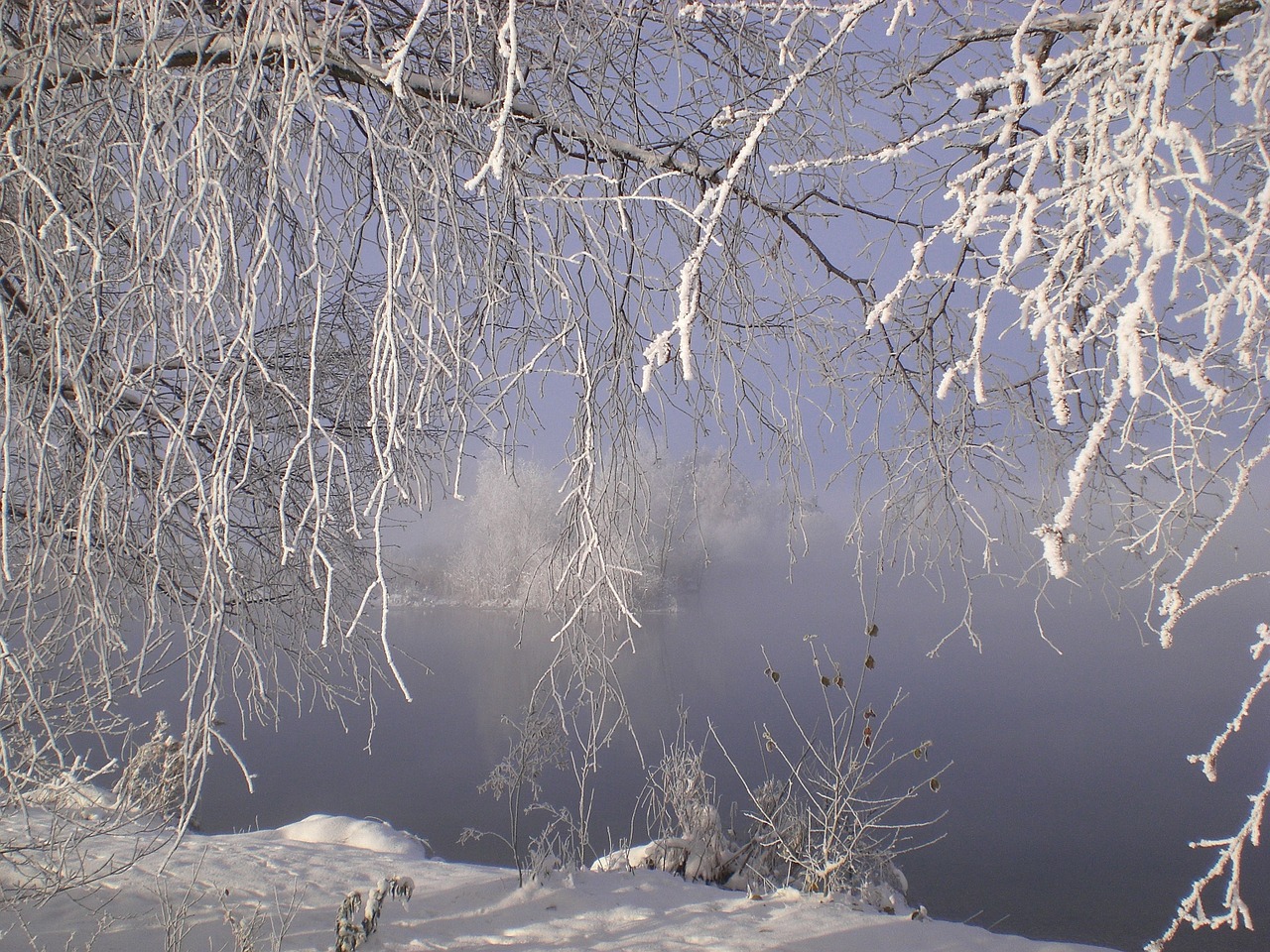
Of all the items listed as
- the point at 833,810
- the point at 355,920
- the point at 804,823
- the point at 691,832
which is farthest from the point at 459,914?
the point at 804,823

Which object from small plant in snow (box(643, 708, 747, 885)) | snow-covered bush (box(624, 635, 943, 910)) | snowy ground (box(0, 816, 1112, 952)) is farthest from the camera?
small plant in snow (box(643, 708, 747, 885))

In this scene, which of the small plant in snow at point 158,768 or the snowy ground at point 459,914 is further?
the small plant in snow at point 158,768

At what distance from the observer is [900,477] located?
2053mm

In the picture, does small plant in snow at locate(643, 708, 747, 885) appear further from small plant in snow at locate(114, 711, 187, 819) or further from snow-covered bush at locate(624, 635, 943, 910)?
small plant in snow at locate(114, 711, 187, 819)

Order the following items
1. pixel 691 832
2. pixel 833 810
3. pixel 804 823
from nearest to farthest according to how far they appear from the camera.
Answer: pixel 833 810, pixel 804 823, pixel 691 832

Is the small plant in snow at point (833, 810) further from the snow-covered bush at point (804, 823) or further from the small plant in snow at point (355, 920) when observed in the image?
the small plant in snow at point (355, 920)

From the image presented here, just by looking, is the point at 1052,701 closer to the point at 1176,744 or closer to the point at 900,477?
the point at 1176,744

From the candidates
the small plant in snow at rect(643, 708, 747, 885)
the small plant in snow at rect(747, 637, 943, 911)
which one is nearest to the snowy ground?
the small plant in snow at rect(747, 637, 943, 911)

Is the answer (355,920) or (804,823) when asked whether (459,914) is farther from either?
(804,823)

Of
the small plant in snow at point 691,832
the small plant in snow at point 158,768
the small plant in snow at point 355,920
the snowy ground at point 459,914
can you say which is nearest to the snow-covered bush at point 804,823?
the small plant in snow at point 691,832

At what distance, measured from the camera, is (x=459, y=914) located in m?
4.54

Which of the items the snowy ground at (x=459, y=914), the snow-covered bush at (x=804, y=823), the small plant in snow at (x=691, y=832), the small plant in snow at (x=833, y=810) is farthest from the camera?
the small plant in snow at (x=691, y=832)

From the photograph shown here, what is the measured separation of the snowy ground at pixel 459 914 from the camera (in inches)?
152

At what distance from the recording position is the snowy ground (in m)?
3.86
